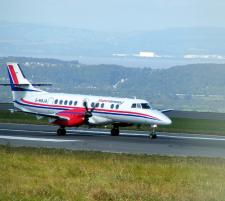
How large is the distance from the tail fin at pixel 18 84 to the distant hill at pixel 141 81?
12600mm

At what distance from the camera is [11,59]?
272 feet

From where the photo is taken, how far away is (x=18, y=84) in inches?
1908

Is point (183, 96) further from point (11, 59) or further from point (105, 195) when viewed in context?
point (105, 195)

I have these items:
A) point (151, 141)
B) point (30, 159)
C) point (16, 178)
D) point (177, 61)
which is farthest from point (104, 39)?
point (16, 178)

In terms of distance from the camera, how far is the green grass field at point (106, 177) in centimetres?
1727

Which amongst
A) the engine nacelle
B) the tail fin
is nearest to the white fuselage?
the engine nacelle

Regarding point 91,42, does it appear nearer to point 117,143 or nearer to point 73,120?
point 73,120

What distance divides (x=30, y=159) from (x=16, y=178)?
5161 mm

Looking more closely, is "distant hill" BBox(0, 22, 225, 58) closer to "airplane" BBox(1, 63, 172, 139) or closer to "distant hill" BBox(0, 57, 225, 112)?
"distant hill" BBox(0, 57, 225, 112)

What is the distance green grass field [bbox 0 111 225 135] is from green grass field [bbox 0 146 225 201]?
84.6 ft

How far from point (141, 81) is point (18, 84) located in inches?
1280

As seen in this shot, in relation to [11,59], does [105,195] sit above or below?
below

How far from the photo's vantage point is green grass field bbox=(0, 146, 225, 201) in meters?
17.3

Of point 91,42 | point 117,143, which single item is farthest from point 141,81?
point 117,143
